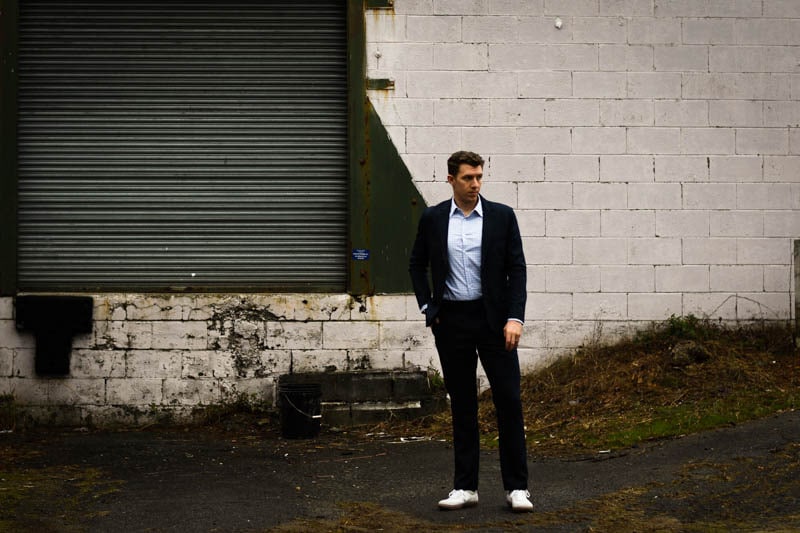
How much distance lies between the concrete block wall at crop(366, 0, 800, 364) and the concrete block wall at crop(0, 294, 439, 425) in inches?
52.7

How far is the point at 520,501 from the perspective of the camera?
586 cm

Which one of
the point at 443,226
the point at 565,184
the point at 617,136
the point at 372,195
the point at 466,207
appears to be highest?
the point at 617,136

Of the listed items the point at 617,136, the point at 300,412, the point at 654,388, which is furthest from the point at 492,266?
the point at 617,136

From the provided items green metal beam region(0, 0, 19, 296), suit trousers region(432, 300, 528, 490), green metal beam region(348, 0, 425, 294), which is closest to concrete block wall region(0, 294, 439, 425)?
green metal beam region(348, 0, 425, 294)

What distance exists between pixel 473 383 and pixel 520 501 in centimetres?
72

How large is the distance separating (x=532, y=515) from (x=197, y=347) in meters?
4.67

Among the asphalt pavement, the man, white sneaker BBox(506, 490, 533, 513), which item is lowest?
the asphalt pavement

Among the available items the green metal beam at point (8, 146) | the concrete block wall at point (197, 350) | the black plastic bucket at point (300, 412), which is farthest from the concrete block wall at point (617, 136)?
the green metal beam at point (8, 146)

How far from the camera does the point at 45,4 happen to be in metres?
9.77

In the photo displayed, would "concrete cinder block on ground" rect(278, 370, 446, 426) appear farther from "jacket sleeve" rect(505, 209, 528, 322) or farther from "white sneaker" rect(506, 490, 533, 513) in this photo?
"jacket sleeve" rect(505, 209, 528, 322)

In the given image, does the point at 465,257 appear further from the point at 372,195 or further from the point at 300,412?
the point at 372,195

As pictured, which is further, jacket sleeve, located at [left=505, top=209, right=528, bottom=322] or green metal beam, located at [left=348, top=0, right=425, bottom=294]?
green metal beam, located at [left=348, top=0, right=425, bottom=294]

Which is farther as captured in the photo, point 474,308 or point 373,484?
point 373,484

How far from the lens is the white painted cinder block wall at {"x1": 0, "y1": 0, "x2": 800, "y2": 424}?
964cm
